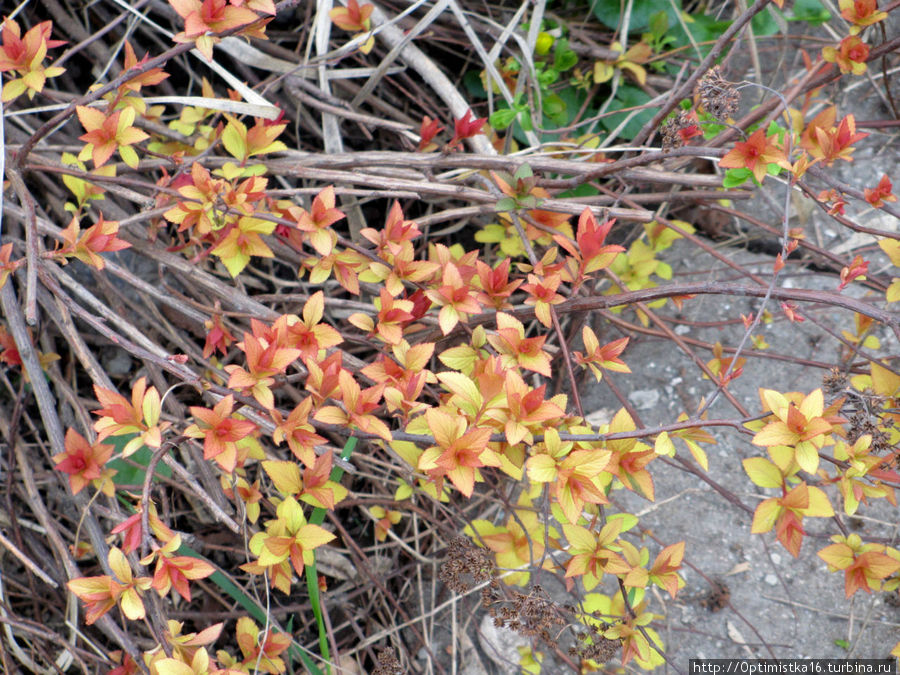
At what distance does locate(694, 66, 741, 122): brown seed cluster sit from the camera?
3.84 feet

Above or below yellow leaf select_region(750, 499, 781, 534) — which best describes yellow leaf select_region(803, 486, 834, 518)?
above

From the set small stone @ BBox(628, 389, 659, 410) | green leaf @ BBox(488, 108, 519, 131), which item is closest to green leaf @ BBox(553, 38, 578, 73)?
green leaf @ BBox(488, 108, 519, 131)

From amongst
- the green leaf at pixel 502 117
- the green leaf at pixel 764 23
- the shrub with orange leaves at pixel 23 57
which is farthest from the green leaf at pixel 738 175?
the shrub with orange leaves at pixel 23 57

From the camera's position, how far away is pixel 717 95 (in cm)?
119

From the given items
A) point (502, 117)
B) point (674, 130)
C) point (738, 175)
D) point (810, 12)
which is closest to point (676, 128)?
point (674, 130)

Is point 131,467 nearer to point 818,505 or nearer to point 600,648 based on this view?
point 600,648

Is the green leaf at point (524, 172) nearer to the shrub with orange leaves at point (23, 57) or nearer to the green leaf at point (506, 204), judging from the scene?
the green leaf at point (506, 204)

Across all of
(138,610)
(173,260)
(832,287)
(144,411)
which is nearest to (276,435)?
(144,411)

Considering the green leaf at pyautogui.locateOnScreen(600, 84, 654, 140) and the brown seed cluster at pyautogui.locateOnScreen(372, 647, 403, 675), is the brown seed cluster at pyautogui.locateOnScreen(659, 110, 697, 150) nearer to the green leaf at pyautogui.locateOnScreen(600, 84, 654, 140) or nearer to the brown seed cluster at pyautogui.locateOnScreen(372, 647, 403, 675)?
the green leaf at pyautogui.locateOnScreen(600, 84, 654, 140)

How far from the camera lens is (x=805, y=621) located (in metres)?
1.58

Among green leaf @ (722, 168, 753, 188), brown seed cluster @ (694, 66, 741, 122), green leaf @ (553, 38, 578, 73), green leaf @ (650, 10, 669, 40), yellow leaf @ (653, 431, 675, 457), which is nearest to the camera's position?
yellow leaf @ (653, 431, 675, 457)

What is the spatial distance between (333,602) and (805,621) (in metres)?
1.07

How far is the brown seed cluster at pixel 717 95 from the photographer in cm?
117

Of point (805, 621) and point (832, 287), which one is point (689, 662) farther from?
point (832, 287)
